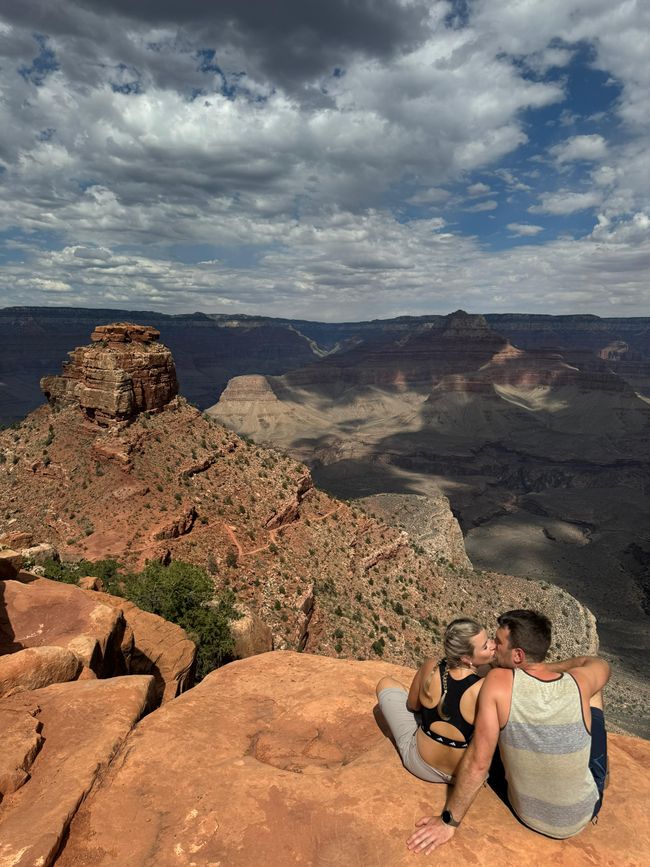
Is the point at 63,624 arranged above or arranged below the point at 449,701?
below

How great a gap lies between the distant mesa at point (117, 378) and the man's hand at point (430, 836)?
38711 millimetres

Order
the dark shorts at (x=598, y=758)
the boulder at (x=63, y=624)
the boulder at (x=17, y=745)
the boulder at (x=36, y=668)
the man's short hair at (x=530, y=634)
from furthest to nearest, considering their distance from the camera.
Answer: the boulder at (x=63, y=624)
the boulder at (x=36, y=668)
the boulder at (x=17, y=745)
the dark shorts at (x=598, y=758)
the man's short hair at (x=530, y=634)

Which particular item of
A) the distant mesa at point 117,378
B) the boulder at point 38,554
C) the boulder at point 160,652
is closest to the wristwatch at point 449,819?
the boulder at point 160,652

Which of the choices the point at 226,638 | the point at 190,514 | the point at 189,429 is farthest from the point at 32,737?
the point at 189,429

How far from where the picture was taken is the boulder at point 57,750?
6.13 meters

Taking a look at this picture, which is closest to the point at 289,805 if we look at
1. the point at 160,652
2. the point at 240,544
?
the point at 160,652

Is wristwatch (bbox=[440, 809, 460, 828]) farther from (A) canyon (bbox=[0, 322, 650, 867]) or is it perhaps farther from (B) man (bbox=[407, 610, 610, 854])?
(A) canyon (bbox=[0, 322, 650, 867])

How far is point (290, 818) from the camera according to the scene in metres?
6.71

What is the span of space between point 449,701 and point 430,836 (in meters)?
1.62

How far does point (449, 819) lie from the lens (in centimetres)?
632

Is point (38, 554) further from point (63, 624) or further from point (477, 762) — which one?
point (477, 762)

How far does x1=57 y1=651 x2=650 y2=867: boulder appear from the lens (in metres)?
6.15

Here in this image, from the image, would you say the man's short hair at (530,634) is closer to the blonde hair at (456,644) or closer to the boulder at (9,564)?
the blonde hair at (456,644)

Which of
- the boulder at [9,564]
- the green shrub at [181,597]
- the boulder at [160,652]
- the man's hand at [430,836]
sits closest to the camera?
the man's hand at [430,836]
